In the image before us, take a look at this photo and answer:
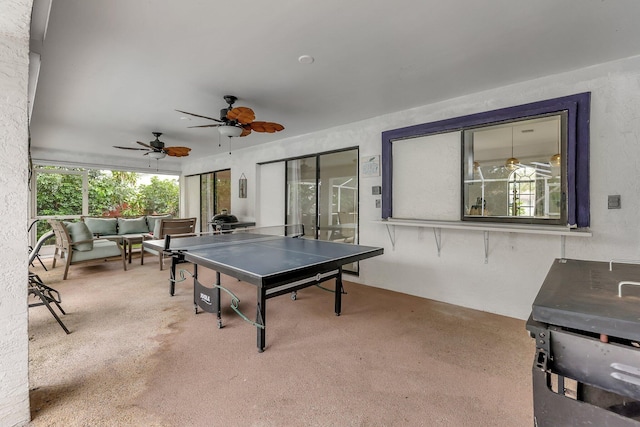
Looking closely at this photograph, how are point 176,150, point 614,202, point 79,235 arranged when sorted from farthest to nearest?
point 176,150 → point 79,235 → point 614,202

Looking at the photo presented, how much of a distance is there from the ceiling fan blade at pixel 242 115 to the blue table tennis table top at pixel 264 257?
4.40 ft

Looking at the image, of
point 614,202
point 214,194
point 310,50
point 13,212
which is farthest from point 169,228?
point 614,202

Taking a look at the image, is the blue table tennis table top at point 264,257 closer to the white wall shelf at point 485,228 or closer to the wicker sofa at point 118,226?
the white wall shelf at point 485,228

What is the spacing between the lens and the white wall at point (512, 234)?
7.82 ft

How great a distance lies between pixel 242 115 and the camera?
2824 millimetres

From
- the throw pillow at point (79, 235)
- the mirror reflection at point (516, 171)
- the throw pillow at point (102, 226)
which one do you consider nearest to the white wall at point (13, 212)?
the mirror reflection at point (516, 171)

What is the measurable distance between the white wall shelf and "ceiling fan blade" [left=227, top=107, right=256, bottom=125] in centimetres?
206

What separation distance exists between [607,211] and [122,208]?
9801 mm

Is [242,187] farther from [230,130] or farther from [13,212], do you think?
[13,212]

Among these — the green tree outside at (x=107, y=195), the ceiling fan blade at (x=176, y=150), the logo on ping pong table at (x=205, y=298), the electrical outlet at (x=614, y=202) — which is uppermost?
the ceiling fan blade at (x=176, y=150)

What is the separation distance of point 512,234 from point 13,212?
154 inches

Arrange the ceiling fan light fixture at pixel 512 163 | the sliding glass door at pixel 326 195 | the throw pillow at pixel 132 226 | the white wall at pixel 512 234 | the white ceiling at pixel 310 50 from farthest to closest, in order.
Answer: the throw pillow at pixel 132 226, the sliding glass door at pixel 326 195, the ceiling fan light fixture at pixel 512 163, the white wall at pixel 512 234, the white ceiling at pixel 310 50

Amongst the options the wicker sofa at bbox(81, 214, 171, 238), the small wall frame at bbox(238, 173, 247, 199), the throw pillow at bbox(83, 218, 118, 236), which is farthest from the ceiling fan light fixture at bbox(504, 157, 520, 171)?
the throw pillow at bbox(83, 218, 118, 236)

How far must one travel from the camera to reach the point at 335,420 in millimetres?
1552
